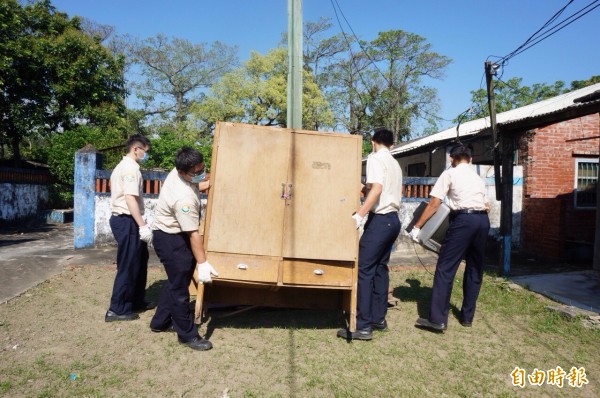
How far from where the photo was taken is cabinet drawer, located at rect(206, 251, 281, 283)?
142 inches

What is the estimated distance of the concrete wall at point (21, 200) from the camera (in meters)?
12.0

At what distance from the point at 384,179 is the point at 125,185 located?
8.30 feet

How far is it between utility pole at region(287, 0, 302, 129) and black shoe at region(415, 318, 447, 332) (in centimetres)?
325

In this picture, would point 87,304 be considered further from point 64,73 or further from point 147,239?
point 64,73

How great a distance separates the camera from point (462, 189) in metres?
4.29

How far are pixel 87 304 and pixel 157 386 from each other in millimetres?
2354

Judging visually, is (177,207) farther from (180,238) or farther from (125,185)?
(125,185)

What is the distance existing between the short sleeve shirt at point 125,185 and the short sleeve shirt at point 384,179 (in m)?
2.30

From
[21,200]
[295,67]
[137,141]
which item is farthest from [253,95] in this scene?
[137,141]

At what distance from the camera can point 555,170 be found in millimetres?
10164

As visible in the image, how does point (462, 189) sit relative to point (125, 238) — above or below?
above

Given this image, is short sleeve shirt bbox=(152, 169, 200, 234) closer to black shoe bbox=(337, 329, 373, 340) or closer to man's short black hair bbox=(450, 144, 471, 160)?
black shoe bbox=(337, 329, 373, 340)

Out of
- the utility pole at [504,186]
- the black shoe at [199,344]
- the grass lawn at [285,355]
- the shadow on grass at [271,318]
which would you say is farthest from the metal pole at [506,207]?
the black shoe at [199,344]

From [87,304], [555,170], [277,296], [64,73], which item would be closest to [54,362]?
[87,304]
